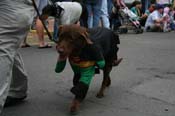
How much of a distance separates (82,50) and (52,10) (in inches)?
126

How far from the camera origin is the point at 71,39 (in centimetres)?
439

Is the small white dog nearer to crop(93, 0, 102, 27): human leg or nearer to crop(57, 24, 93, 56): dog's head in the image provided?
crop(93, 0, 102, 27): human leg

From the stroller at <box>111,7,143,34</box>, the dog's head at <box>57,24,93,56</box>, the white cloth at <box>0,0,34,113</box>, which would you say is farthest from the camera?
the stroller at <box>111,7,143,34</box>

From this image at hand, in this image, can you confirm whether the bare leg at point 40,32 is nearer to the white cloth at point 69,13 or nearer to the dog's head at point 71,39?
the white cloth at point 69,13

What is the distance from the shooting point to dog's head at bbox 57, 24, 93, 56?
4.36 m

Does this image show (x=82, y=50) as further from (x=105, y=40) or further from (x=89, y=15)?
Result: (x=89, y=15)

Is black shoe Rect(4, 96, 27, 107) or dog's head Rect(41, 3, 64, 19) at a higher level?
dog's head Rect(41, 3, 64, 19)

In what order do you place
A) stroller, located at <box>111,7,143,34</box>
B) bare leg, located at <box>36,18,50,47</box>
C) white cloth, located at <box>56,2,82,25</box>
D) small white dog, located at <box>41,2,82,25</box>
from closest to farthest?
small white dog, located at <box>41,2,82,25</box> → white cloth, located at <box>56,2,82,25</box> → bare leg, located at <box>36,18,50,47</box> → stroller, located at <box>111,7,143,34</box>

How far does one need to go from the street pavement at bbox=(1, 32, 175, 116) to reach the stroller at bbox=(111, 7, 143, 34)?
5947mm

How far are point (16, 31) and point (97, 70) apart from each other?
1199 mm

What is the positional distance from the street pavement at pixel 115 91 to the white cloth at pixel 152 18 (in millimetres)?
7356

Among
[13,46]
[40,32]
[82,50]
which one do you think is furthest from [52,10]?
[13,46]

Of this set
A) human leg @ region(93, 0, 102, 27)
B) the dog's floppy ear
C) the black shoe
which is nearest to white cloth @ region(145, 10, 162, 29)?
human leg @ region(93, 0, 102, 27)

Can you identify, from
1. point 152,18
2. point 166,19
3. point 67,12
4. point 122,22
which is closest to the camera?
point 67,12
